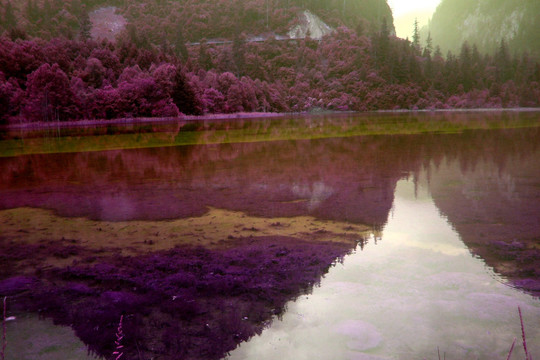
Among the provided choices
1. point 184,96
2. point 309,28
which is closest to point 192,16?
point 309,28

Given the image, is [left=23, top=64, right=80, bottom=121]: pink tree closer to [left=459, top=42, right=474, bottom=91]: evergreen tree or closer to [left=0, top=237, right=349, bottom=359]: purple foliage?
[left=0, top=237, right=349, bottom=359]: purple foliage

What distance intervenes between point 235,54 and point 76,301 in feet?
486

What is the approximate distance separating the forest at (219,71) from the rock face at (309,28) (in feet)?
18.7

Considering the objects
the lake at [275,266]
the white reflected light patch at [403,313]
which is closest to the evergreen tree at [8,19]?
the lake at [275,266]

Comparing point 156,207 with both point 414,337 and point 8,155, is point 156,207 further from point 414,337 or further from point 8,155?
point 8,155

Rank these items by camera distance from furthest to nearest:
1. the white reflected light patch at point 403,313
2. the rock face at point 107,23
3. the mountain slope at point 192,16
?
Result: 1. the rock face at point 107,23
2. the mountain slope at point 192,16
3. the white reflected light patch at point 403,313

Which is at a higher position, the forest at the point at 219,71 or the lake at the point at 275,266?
the forest at the point at 219,71

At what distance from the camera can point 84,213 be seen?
36.5 feet

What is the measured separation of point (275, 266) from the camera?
280 inches

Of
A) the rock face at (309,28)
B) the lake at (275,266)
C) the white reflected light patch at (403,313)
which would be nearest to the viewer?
the white reflected light patch at (403,313)

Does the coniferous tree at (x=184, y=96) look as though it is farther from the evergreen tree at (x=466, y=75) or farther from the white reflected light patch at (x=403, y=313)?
the evergreen tree at (x=466, y=75)

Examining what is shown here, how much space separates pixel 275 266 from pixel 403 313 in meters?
2.37

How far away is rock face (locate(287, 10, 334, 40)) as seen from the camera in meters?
184

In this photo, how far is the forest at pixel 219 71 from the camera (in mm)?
78625
